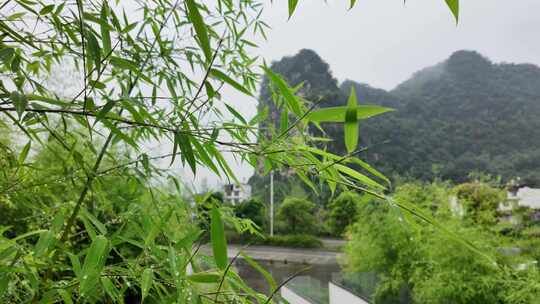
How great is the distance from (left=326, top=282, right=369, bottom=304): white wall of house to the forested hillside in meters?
8.79

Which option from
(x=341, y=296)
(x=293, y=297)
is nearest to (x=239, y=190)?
(x=341, y=296)

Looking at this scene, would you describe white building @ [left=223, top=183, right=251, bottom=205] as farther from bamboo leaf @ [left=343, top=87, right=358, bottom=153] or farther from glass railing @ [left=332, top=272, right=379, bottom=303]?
glass railing @ [left=332, top=272, right=379, bottom=303]

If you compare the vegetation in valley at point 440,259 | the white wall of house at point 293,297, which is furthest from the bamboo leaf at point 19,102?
the white wall of house at point 293,297

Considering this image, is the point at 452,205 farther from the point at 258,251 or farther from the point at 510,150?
the point at 510,150

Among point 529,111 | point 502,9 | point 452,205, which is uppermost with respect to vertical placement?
point 502,9

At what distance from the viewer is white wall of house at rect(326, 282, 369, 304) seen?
14.7 ft

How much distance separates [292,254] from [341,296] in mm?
8096

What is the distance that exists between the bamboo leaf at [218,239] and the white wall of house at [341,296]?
4.40m

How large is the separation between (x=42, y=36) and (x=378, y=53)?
94.5ft

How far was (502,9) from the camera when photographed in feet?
97.0

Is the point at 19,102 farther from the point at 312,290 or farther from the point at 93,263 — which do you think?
the point at 312,290

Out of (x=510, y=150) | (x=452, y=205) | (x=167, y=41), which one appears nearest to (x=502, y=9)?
(x=510, y=150)

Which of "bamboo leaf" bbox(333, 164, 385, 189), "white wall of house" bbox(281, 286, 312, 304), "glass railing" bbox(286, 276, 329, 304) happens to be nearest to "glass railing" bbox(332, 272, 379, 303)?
"glass railing" bbox(286, 276, 329, 304)

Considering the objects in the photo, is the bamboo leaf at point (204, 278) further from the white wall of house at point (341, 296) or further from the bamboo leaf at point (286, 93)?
the white wall of house at point (341, 296)
